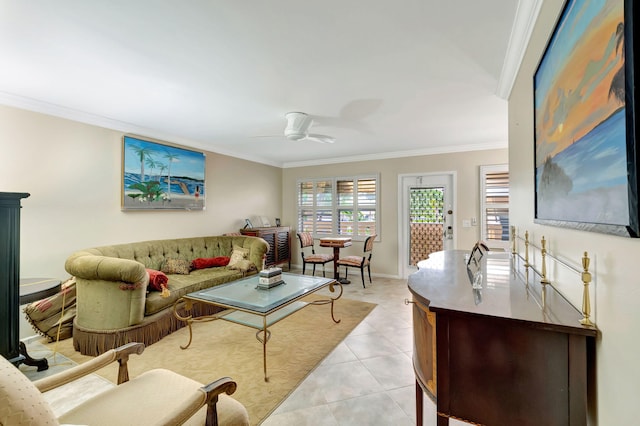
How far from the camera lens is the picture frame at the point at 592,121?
64cm

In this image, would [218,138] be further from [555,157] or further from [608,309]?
[608,309]

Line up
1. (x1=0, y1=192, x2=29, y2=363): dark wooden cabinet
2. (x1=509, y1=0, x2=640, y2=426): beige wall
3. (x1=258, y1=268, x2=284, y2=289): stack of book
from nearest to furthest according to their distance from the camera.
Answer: (x1=509, y1=0, x2=640, y2=426): beige wall
(x1=0, y1=192, x2=29, y2=363): dark wooden cabinet
(x1=258, y1=268, x2=284, y2=289): stack of book

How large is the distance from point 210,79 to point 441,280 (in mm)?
2358

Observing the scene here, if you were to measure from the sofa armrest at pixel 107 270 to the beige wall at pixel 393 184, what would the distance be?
393 centimetres

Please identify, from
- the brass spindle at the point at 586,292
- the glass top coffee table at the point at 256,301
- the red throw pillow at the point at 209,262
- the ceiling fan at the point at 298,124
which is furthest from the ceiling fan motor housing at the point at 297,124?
the brass spindle at the point at 586,292

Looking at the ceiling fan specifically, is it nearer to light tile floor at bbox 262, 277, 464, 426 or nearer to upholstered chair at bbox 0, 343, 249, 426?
light tile floor at bbox 262, 277, 464, 426

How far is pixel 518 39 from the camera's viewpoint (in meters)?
1.72

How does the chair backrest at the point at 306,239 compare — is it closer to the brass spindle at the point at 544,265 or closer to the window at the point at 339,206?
the window at the point at 339,206

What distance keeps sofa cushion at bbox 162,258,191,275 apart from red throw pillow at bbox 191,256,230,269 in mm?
187

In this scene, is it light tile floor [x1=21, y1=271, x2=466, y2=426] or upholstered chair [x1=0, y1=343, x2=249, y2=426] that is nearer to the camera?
upholstered chair [x1=0, y1=343, x2=249, y2=426]

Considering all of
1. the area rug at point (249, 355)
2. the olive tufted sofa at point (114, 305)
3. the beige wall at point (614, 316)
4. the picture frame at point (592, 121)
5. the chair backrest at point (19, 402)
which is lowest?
the area rug at point (249, 355)

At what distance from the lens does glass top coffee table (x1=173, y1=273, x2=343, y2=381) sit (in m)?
2.30

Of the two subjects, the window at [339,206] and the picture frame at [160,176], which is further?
the window at [339,206]

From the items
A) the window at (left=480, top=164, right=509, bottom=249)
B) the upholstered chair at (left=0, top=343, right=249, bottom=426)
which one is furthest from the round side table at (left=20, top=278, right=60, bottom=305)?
the window at (left=480, top=164, right=509, bottom=249)
